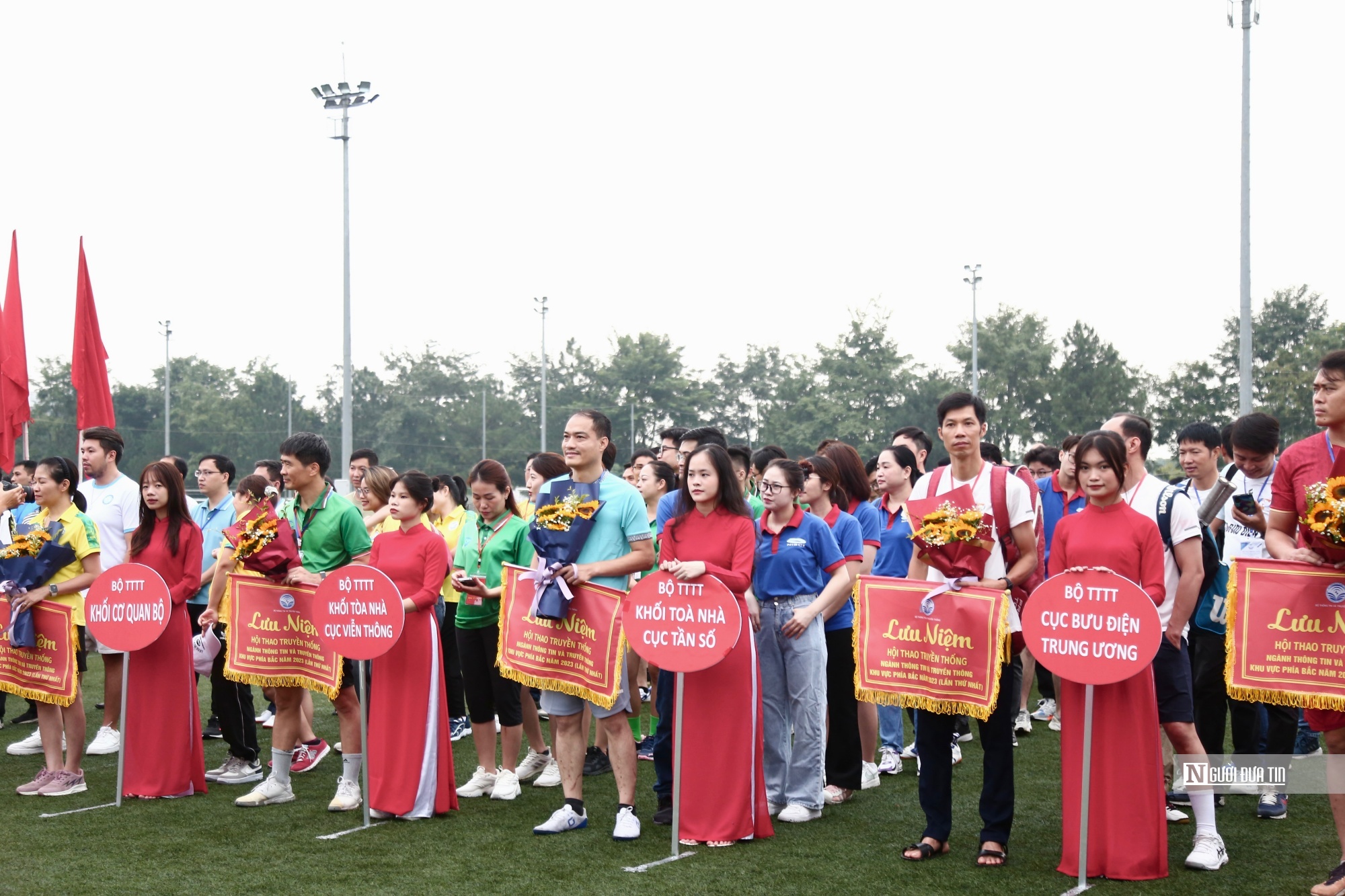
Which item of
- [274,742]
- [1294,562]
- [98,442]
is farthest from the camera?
[98,442]

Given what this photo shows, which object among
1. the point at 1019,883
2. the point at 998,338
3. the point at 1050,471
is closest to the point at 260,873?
the point at 1019,883

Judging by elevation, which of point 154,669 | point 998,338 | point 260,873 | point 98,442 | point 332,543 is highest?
point 998,338

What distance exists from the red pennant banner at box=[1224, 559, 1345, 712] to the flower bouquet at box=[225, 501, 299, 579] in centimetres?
486

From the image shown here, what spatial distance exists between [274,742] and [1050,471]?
6060 millimetres

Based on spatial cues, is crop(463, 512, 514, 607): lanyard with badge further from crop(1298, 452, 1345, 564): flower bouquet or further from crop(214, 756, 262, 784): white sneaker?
crop(1298, 452, 1345, 564): flower bouquet

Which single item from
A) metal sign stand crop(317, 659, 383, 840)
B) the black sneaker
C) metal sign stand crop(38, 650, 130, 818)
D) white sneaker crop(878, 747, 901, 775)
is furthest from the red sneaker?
white sneaker crop(878, 747, 901, 775)

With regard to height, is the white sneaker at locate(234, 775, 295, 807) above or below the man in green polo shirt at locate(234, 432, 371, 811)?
below

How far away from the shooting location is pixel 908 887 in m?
5.35

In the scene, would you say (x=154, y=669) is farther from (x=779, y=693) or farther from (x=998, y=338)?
(x=998, y=338)

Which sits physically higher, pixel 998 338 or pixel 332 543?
pixel 998 338

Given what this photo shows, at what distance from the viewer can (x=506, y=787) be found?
742 centimetres

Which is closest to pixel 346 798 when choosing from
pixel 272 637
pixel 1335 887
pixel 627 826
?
pixel 272 637

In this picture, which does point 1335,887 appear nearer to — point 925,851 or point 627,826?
point 925,851

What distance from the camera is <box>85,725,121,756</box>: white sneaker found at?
916cm
